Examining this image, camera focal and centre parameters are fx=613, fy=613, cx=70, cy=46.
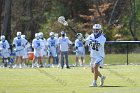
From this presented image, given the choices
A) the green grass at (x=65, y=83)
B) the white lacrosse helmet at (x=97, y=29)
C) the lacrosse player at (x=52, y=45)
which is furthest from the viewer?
the lacrosse player at (x=52, y=45)

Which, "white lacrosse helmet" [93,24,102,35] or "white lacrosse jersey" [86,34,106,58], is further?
"white lacrosse jersey" [86,34,106,58]

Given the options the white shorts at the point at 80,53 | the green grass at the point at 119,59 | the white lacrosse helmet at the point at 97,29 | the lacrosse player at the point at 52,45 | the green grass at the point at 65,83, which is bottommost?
the green grass at the point at 65,83

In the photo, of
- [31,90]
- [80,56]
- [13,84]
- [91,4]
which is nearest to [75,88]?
[31,90]

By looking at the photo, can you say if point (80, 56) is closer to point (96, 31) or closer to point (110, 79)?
point (110, 79)

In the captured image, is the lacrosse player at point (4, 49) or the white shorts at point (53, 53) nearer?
the lacrosse player at point (4, 49)

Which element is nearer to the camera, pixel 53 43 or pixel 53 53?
pixel 53 43

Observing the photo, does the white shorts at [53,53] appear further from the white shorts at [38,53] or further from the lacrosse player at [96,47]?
the lacrosse player at [96,47]

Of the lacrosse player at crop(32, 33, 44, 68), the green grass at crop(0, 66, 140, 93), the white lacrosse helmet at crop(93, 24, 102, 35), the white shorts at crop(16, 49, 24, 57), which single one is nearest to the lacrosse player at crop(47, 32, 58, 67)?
the lacrosse player at crop(32, 33, 44, 68)

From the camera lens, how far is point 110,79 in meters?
26.6

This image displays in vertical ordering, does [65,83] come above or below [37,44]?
below

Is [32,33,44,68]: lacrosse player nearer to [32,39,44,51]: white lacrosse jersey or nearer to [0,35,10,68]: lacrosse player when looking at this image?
[32,39,44,51]: white lacrosse jersey

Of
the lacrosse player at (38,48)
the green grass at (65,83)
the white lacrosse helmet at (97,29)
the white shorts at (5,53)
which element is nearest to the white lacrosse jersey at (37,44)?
the lacrosse player at (38,48)

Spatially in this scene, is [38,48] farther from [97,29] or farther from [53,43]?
[97,29]

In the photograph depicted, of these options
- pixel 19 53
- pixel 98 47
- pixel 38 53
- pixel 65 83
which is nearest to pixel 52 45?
pixel 38 53
